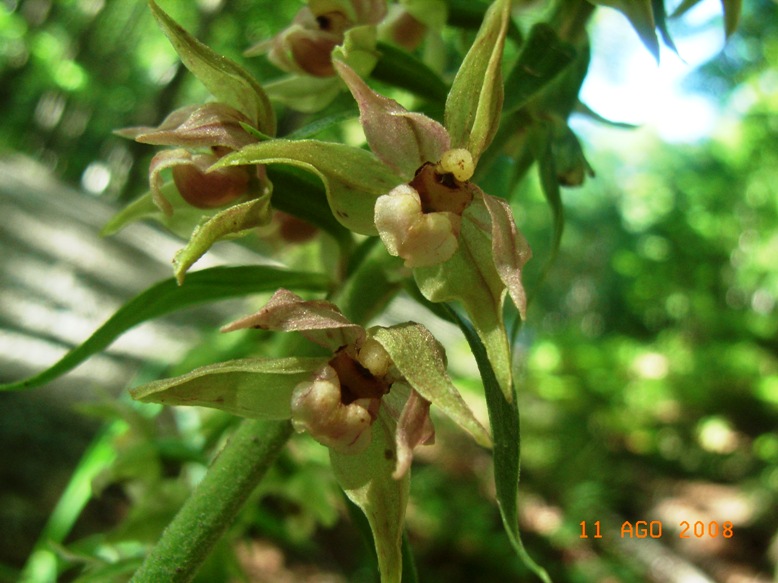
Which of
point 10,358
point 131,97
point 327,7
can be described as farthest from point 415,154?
point 131,97

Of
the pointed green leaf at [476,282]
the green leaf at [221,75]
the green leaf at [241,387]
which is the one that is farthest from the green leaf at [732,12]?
the green leaf at [241,387]

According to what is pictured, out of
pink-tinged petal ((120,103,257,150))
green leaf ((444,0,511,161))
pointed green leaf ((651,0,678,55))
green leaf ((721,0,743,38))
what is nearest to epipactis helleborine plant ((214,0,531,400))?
green leaf ((444,0,511,161))

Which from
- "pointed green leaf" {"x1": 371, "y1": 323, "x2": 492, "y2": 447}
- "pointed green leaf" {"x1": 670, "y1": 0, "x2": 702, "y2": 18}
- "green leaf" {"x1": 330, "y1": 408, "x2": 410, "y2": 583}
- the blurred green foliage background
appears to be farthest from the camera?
the blurred green foliage background

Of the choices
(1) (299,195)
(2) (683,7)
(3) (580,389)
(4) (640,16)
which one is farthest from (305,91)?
(3) (580,389)

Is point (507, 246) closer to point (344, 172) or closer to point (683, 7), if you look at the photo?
point (344, 172)

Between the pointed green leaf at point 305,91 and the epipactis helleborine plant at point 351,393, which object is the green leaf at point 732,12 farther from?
the epipactis helleborine plant at point 351,393

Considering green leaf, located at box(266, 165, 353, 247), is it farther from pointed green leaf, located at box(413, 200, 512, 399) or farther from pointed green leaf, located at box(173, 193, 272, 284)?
pointed green leaf, located at box(413, 200, 512, 399)

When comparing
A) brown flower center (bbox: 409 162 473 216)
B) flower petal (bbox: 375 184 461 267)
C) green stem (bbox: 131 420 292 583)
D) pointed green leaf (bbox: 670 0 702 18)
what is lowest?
green stem (bbox: 131 420 292 583)
